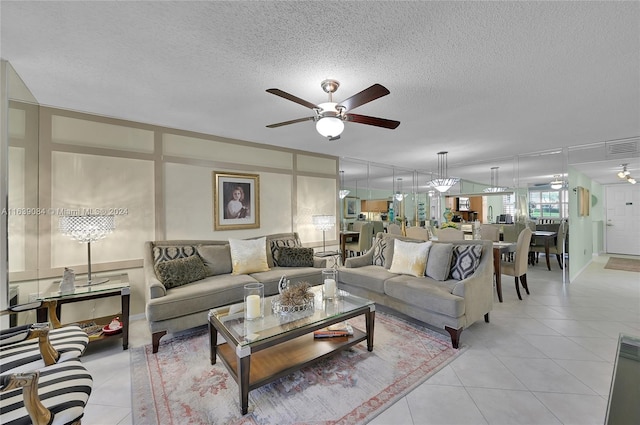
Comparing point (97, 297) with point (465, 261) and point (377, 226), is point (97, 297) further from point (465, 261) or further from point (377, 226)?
point (377, 226)

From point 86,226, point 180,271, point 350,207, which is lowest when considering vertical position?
point 180,271

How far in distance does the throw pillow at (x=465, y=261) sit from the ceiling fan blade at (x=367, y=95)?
2.13m

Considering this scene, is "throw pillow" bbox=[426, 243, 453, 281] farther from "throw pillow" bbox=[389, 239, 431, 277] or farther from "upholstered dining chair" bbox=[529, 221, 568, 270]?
"upholstered dining chair" bbox=[529, 221, 568, 270]

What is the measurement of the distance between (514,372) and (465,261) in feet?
3.83

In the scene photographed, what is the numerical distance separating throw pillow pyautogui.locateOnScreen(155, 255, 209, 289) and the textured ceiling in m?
1.73

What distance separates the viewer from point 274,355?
2115mm

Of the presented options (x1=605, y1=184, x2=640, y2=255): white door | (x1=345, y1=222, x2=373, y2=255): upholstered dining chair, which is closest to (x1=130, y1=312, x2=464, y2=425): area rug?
(x1=345, y1=222, x2=373, y2=255): upholstered dining chair

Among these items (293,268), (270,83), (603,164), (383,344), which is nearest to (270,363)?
(383,344)

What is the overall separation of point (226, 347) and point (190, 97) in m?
2.39

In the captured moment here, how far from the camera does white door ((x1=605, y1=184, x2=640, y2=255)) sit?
7.37 meters

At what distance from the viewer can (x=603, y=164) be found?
17.6 feet

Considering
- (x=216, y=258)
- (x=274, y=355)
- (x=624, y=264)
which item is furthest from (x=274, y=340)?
(x=624, y=264)

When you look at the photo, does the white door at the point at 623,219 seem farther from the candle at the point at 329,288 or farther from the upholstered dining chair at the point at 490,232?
the candle at the point at 329,288

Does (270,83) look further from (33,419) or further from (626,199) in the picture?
(626,199)
